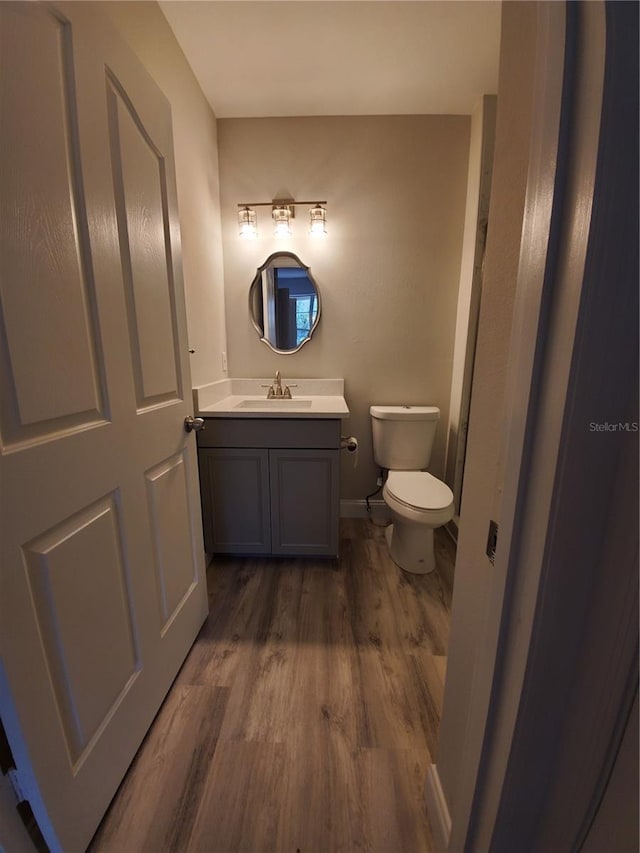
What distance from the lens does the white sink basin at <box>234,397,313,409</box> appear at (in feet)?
6.27

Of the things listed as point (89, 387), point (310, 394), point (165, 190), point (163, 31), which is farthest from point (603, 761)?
point (163, 31)

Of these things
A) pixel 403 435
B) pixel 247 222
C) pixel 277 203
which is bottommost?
pixel 403 435

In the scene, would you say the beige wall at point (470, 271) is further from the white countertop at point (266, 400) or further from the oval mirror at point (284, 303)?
the oval mirror at point (284, 303)

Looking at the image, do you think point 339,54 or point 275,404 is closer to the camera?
point 339,54

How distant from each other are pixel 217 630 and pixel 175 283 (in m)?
1.41

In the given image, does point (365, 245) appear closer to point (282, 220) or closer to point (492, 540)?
point (282, 220)

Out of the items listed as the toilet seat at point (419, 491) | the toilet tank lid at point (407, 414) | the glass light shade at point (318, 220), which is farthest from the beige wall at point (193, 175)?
the toilet seat at point (419, 491)

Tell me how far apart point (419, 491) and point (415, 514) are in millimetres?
168

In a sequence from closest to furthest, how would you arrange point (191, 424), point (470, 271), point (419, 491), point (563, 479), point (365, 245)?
point (563, 479) → point (191, 424) → point (419, 491) → point (470, 271) → point (365, 245)

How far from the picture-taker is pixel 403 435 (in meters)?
2.01

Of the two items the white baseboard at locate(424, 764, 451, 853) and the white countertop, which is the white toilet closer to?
the white countertop

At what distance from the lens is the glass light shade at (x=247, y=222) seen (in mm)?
1931

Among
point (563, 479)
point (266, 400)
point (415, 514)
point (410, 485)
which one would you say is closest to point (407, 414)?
point (410, 485)

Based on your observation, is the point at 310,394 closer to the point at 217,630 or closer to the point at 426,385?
the point at 426,385
